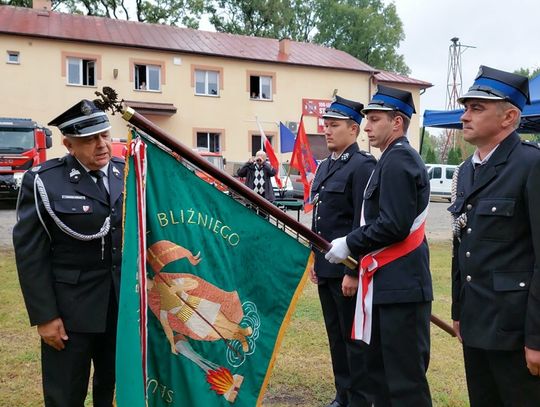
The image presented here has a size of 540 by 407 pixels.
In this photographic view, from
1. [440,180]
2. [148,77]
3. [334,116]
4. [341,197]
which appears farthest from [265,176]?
[440,180]

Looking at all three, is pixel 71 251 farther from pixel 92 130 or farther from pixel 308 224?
pixel 308 224

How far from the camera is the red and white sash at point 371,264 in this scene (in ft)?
9.39

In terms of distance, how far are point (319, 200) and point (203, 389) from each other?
5.50ft

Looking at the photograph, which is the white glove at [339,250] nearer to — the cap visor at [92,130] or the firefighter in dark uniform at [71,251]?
the firefighter in dark uniform at [71,251]

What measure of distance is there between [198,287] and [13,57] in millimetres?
23083

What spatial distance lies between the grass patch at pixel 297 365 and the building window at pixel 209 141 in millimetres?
19666

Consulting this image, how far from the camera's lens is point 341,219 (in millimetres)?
3660

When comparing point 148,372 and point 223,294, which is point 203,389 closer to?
point 148,372

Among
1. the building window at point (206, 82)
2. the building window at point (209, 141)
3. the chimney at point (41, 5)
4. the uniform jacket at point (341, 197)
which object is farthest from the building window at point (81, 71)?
the uniform jacket at point (341, 197)

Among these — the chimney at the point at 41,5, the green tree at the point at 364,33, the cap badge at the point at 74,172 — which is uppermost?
the green tree at the point at 364,33

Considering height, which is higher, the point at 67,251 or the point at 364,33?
the point at 364,33

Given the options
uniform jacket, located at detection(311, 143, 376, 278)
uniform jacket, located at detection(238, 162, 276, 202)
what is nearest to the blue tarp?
uniform jacket, located at detection(238, 162, 276, 202)

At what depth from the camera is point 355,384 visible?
343cm

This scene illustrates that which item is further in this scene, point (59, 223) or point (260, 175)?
point (260, 175)
